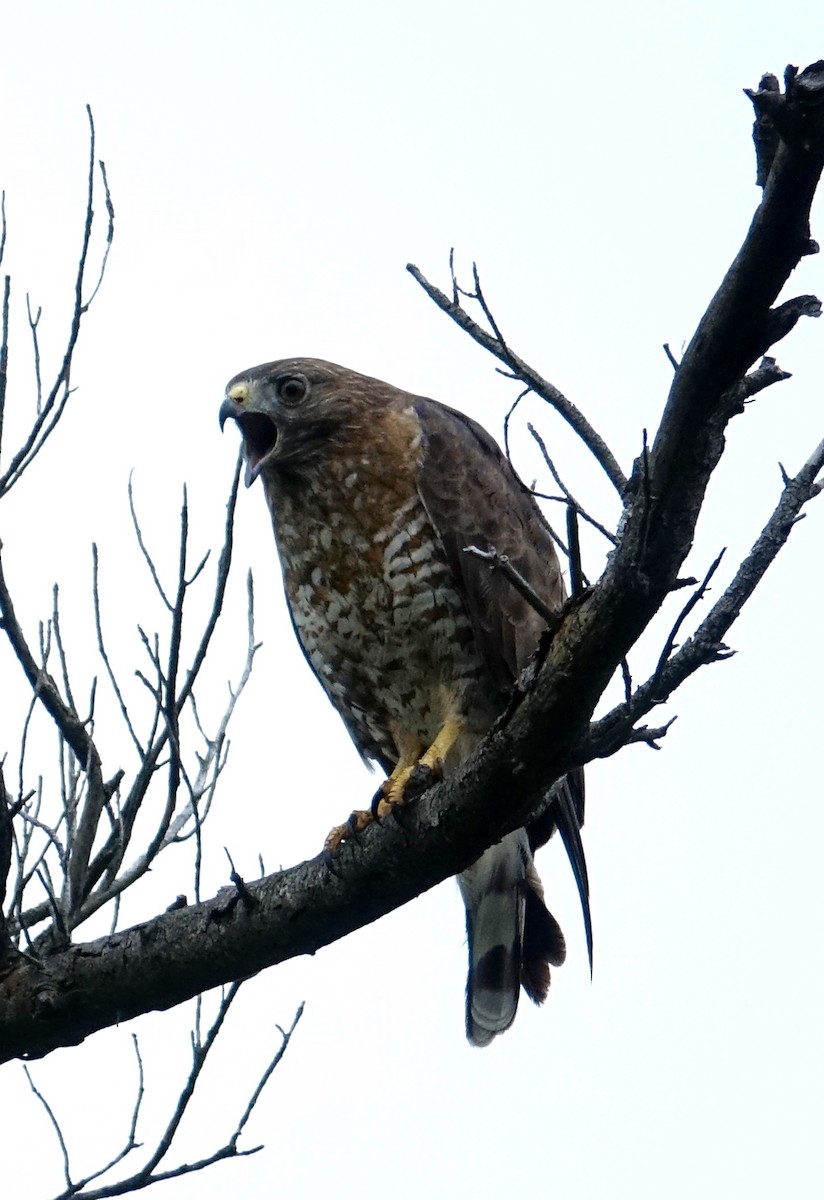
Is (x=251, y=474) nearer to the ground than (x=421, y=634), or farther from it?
farther from it

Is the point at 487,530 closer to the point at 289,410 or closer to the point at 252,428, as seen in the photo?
the point at 289,410

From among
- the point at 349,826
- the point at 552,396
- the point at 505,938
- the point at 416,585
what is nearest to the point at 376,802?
the point at 349,826

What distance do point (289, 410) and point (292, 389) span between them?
0.11 metres

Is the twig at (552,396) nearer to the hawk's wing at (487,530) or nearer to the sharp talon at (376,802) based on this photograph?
the hawk's wing at (487,530)

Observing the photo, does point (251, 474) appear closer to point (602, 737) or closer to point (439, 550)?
point (439, 550)

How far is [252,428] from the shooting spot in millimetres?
4746

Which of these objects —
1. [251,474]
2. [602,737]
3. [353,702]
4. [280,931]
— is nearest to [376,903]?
[280,931]

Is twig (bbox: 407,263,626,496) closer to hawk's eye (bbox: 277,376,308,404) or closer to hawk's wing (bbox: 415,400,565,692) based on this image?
hawk's wing (bbox: 415,400,565,692)

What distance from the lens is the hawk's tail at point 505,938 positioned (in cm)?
451

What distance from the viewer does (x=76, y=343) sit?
127 inches

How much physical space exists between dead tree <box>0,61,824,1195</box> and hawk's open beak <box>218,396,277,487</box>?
4.69 ft

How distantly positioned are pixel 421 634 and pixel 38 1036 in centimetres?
157

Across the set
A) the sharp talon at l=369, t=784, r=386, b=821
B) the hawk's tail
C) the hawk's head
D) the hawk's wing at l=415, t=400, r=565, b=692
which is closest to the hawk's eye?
the hawk's head

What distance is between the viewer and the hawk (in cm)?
415
